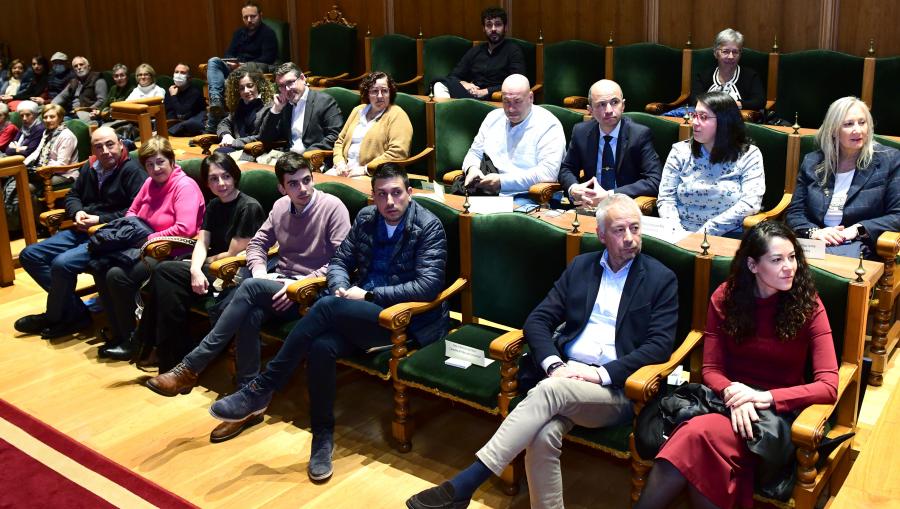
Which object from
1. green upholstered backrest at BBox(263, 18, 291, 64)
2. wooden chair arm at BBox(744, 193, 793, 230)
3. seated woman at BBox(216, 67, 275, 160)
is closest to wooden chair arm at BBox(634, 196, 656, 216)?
wooden chair arm at BBox(744, 193, 793, 230)

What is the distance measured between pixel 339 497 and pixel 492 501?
19.3 inches

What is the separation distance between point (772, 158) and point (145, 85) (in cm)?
551

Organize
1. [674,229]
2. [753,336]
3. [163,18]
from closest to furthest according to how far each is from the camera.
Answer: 1. [753,336]
2. [674,229]
3. [163,18]

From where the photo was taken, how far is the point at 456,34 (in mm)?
6840

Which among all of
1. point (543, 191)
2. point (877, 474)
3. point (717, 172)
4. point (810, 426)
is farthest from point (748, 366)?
point (543, 191)

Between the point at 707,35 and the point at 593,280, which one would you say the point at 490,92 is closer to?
the point at 707,35

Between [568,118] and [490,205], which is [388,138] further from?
[490,205]

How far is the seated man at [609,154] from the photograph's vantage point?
13.1 feet

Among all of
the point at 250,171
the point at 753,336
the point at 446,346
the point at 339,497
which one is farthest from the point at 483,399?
the point at 250,171

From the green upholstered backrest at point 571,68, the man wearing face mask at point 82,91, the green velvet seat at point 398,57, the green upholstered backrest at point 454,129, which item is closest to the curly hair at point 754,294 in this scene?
the green upholstered backrest at point 454,129

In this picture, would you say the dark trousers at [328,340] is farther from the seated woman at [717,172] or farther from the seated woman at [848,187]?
the seated woman at [848,187]

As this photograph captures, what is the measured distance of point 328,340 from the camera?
10.6ft

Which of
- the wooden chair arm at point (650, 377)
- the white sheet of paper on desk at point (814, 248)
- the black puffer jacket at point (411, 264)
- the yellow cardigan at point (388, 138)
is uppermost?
the yellow cardigan at point (388, 138)

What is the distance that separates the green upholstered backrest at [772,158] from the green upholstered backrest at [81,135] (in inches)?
155
